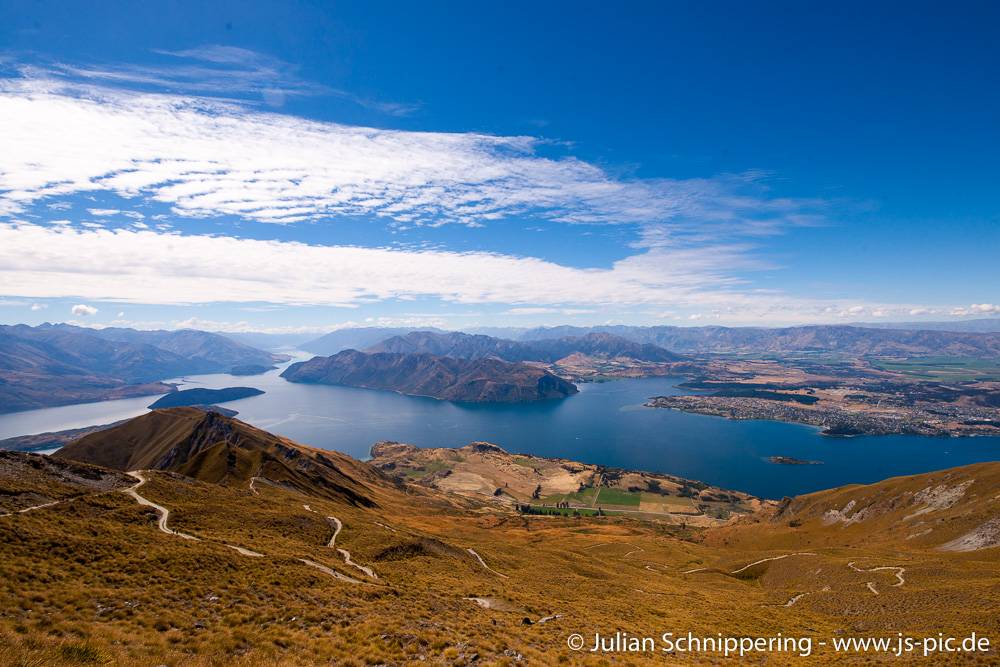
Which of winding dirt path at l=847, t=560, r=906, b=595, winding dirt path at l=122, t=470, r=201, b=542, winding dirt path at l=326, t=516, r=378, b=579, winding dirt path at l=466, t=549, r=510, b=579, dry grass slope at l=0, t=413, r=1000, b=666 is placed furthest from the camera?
winding dirt path at l=466, t=549, r=510, b=579

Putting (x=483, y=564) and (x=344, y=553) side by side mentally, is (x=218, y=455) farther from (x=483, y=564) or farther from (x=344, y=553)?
(x=483, y=564)

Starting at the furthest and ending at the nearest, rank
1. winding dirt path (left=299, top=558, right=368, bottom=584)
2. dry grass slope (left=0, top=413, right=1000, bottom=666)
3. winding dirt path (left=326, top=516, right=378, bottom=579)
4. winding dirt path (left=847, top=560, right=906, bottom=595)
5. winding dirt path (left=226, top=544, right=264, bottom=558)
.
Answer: winding dirt path (left=847, top=560, right=906, bottom=595) → winding dirt path (left=326, top=516, right=378, bottom=579) → winding dirt path (left=299, top=558, right=368, bottom=584) → winding dirt path (left=226, top=544, right=264, bottom=558) → dry grass slope (left=0, top=413, right=1000, bottom=666)

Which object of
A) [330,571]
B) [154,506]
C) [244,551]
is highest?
[154,506]

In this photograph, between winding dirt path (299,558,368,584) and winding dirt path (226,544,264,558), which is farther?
winding dirt path (299,558,368,584)

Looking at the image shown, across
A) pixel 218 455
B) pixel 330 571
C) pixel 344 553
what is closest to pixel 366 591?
pixel 330 571

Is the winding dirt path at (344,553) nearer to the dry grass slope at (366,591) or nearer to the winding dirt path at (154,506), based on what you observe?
the dry grass slope at (366,591)

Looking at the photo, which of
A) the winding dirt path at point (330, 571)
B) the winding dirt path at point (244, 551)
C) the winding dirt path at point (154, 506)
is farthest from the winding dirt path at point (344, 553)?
the winding dirt path at point (154, 506)

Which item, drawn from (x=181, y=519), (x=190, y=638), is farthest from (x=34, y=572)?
(x=181, y=519)

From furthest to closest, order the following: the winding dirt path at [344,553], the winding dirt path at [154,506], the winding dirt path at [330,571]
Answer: the winding dirt path at [344,553], the winding dirt path at [154,506], the winding dirt path at [330,571]

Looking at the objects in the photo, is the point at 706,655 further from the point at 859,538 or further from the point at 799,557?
the point at 859,538

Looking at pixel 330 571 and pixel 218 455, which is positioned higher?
pixel 330 571

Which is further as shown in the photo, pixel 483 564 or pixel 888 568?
pixel 888 568

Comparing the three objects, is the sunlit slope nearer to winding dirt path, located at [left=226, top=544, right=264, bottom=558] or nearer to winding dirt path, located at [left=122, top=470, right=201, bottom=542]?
winding dirt path, located at [left=122, top=470, right=201, bottom=542]

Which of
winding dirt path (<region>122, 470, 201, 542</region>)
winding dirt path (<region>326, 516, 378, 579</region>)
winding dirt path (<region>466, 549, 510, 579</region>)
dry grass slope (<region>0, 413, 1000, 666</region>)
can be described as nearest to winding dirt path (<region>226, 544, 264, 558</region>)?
dry grass slope (<region>0, 413, 1000, 666</region>)
